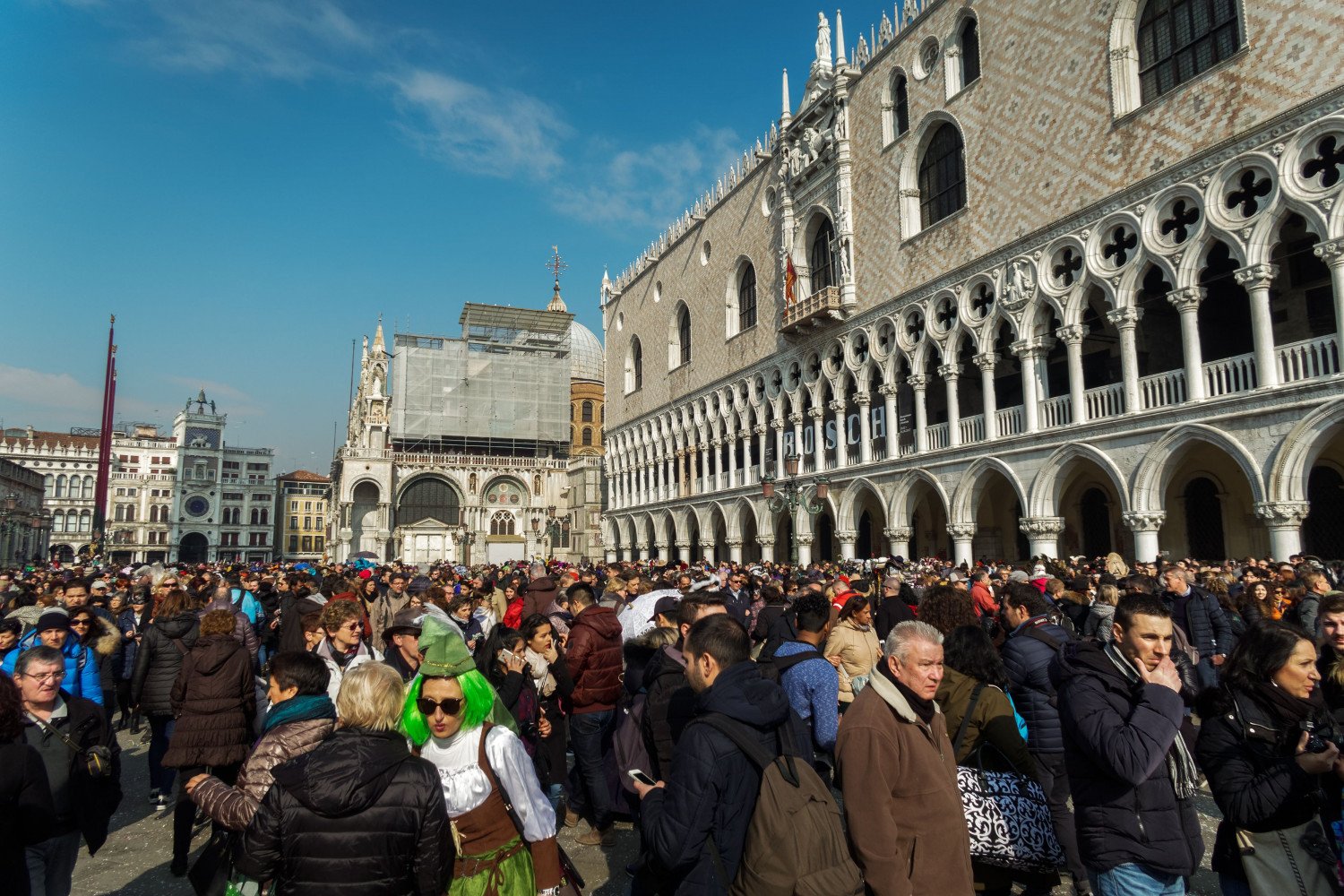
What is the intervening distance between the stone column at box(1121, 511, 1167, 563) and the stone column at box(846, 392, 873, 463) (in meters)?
8.83

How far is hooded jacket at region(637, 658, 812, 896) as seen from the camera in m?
2.69

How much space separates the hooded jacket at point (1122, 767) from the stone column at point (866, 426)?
21.6 m

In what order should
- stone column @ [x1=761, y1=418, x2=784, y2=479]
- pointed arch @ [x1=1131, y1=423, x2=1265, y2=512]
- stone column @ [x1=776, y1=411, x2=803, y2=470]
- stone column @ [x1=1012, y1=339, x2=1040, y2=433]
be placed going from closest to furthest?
pointed arch @ [x1=1131, y1=423, x2=1265, y2=512] → stone column @ [x1=1012, y1=339, x2=1040, y2=433] → stone column @ [x1=776, y1=411, x2=803, y2=470] → stone column @ [x1=761, y1=418, x2=784, y2=479]

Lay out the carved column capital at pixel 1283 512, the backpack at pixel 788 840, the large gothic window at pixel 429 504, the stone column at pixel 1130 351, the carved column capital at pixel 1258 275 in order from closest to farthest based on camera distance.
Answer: the backpack at pixel 788 840 < the carved column capital at pixel 1283 512 < the carved column capital at pixel 1258 275 < the stone column at pixel 1130 351 < the large gothic window at pixel 429 504

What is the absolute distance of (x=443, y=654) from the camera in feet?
10.4

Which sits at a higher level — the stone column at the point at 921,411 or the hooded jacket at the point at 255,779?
the stone column at the point at 921,411

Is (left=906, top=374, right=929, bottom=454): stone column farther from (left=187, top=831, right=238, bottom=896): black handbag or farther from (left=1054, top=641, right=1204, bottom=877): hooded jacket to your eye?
(left=187, top=831, right=238, bottom=896): black handbag

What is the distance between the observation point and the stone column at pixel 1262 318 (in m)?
14.0

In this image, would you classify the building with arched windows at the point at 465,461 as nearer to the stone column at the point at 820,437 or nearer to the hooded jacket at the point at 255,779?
the stone column at the point at 820,437

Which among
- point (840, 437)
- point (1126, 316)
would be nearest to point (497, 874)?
point (1126, 316)

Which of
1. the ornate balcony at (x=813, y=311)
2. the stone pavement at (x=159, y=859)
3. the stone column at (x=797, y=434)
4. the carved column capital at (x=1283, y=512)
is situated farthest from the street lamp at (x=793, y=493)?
Result: the stone pavement at (x=159, y=859)

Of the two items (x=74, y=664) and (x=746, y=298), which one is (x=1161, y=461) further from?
(x=746, y=298)

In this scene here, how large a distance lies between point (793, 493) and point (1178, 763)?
965 inches

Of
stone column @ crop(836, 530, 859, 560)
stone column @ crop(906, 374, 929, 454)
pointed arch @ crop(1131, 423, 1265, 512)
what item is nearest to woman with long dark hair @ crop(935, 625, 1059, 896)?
pointed arch @ crop(1131, 423, 1265, 512)
